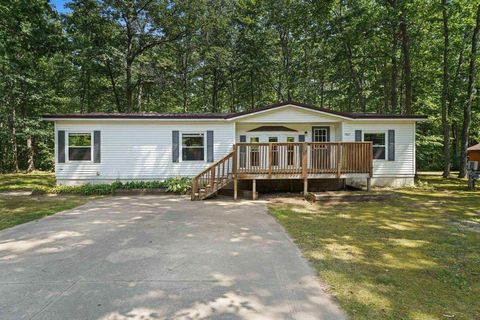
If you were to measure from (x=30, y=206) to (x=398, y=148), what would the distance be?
46.1 feet

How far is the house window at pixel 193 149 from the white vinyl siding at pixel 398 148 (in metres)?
6.46

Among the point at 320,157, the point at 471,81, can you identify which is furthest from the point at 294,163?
the point at 471,81

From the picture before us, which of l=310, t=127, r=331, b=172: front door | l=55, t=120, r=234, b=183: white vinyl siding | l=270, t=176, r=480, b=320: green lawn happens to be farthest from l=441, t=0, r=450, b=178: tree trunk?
l=55, t=120, r=234, b=183: white vinyl siding

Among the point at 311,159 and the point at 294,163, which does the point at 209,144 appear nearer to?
the point at 294,163

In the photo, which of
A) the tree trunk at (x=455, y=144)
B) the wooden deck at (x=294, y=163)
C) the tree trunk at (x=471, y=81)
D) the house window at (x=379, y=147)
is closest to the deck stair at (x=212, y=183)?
the wooden deck at (x=294, y=163)

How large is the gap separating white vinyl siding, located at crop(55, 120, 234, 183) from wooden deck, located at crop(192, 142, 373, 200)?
2.25 metres

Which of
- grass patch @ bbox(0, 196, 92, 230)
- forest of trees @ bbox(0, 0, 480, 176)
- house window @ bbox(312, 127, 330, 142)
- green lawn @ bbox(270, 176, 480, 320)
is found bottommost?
green lawn @ bbox(270, 176, 480, 320)

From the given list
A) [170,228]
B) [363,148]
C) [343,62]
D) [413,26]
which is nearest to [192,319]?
[170,228]

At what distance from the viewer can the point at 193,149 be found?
1233cm

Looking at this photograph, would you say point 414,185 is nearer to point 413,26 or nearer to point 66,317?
point 413,26

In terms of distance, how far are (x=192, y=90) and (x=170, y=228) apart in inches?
766

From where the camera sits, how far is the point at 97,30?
695 inches

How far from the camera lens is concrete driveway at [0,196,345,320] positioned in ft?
9.15

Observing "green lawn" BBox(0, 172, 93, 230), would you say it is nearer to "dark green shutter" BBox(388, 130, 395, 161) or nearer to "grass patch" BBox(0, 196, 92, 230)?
"grass patch" BBox(0, 196, 92, 230)
